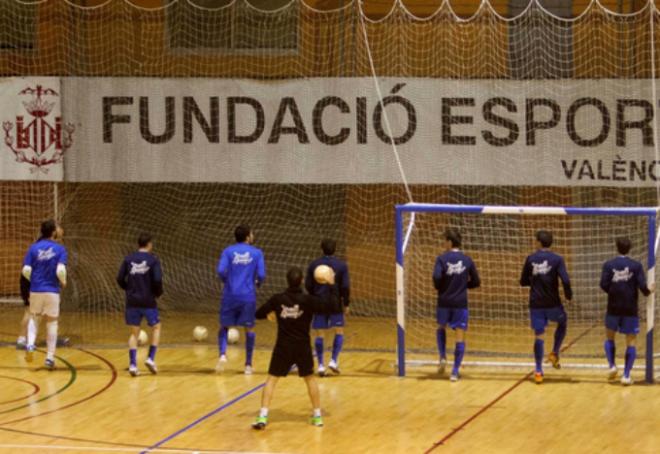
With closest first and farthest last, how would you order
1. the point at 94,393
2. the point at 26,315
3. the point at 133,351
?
the point at 94,393
the point at 133,351
the point at 26,315

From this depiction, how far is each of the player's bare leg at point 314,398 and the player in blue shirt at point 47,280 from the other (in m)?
4.97

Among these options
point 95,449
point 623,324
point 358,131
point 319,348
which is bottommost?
point 95,449

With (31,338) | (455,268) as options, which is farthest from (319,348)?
(31,338)

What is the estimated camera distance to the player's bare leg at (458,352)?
1633 centimetres

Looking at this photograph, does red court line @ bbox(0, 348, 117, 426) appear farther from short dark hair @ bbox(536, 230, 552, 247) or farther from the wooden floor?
short dark hair @ bbox(536, 230, 552, 247)

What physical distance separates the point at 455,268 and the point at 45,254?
5860 mm

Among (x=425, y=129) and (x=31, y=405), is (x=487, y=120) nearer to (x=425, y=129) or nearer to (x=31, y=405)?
(x=425, y=129)

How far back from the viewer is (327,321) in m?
16.8

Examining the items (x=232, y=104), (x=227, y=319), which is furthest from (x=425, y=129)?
(x=227, y=319)

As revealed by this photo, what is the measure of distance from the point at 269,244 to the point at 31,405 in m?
8.77

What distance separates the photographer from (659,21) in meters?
20.9

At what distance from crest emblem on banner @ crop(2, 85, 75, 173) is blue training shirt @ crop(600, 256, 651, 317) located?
897 cm

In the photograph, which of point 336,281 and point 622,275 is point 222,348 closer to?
point 336,281

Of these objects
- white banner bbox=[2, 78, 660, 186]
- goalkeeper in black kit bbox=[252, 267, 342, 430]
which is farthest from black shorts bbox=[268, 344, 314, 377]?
white banner bbox=[2, 78, 660, 186]
